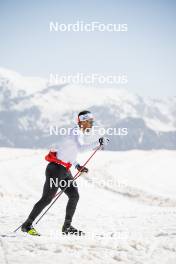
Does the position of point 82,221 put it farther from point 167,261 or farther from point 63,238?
point 167,261

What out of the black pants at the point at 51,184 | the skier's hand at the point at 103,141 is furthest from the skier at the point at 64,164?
the skier's hand at the point at 103,141

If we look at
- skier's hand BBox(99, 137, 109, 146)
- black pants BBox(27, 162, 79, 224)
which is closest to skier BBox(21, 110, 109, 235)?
black pants BBox(27, 162, 79, 224)

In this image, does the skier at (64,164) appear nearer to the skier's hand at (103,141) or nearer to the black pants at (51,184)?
the black pants at (51,184)

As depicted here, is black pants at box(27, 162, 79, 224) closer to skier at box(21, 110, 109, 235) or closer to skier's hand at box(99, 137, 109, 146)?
skier at box(21, 110, 109, 235)

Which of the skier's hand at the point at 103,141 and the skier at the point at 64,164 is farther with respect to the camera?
the skier's hand at the point at 103,141

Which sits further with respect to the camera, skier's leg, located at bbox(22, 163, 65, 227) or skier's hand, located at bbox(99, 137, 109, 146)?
skier's hand, located at bbox(99, 137, 109, 146)

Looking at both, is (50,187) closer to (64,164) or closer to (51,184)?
(51,184)

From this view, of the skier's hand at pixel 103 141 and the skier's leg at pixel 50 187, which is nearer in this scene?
the skier's leg at pixel 50 187

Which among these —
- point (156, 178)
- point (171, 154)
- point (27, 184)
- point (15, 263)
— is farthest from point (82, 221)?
point (171, 154)

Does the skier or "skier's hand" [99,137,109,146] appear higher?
"skier's hand" [99,137,109,146]

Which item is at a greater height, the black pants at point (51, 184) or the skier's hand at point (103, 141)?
the skier's hand at point (103, 141)

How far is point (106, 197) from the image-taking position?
80.9 ft

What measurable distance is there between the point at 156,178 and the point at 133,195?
15.2m

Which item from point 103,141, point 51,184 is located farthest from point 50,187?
point 103,141
